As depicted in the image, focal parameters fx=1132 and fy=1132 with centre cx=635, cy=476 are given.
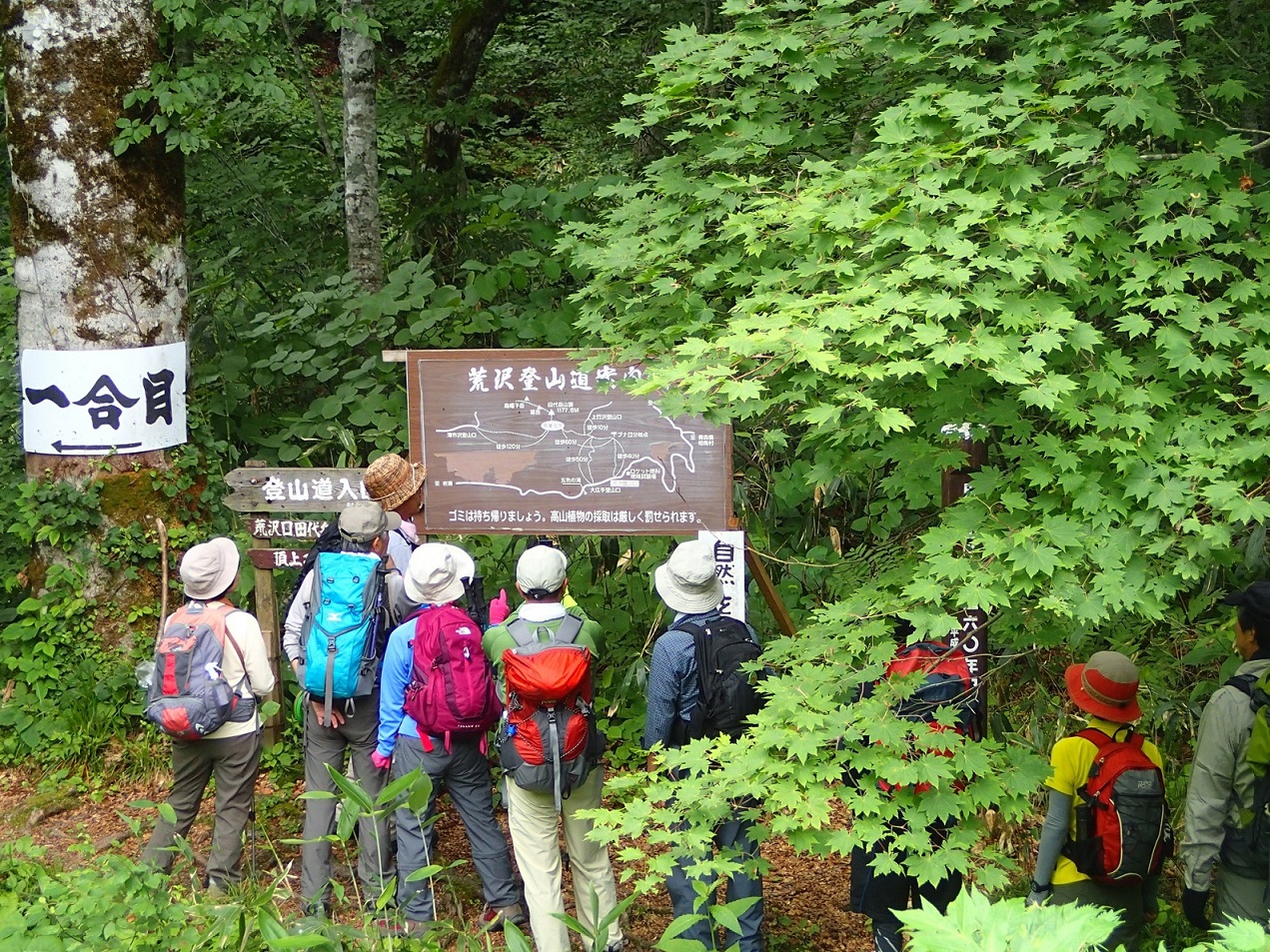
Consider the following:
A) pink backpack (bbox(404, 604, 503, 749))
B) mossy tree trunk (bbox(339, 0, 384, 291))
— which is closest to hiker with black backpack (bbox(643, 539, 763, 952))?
pink backpack (bbox(404, 604, 503, 749))

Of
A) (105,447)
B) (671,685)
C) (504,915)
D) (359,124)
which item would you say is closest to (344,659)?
(504,915)

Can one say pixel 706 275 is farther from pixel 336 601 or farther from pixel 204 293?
pixel 204 293

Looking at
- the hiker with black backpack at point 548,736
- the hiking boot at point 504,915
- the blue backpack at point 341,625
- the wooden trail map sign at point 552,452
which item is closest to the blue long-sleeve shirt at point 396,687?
the blue backpack at point 341,625

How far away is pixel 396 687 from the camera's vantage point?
431 cm

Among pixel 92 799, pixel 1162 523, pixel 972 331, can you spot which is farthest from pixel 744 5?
pixel 92 799

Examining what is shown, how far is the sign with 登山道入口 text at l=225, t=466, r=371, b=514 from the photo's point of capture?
5.39m

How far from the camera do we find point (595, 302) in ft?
13.2

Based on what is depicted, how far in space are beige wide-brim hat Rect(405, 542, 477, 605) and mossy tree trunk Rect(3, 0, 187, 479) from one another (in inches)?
99.6

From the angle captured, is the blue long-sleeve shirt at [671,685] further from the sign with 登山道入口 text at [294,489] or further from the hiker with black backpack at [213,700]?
the sign with 登山道入口 text at [294,489]

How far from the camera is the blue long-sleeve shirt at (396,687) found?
4.28 m

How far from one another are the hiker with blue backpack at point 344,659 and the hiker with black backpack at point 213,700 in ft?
0.66

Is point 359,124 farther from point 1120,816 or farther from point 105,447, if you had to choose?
point 1120,816

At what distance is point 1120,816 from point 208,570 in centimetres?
336

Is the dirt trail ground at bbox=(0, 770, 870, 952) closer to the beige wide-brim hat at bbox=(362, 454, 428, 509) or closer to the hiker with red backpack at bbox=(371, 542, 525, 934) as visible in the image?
the hiker with red backpack at bbox=(371, 542, 525, 934)
